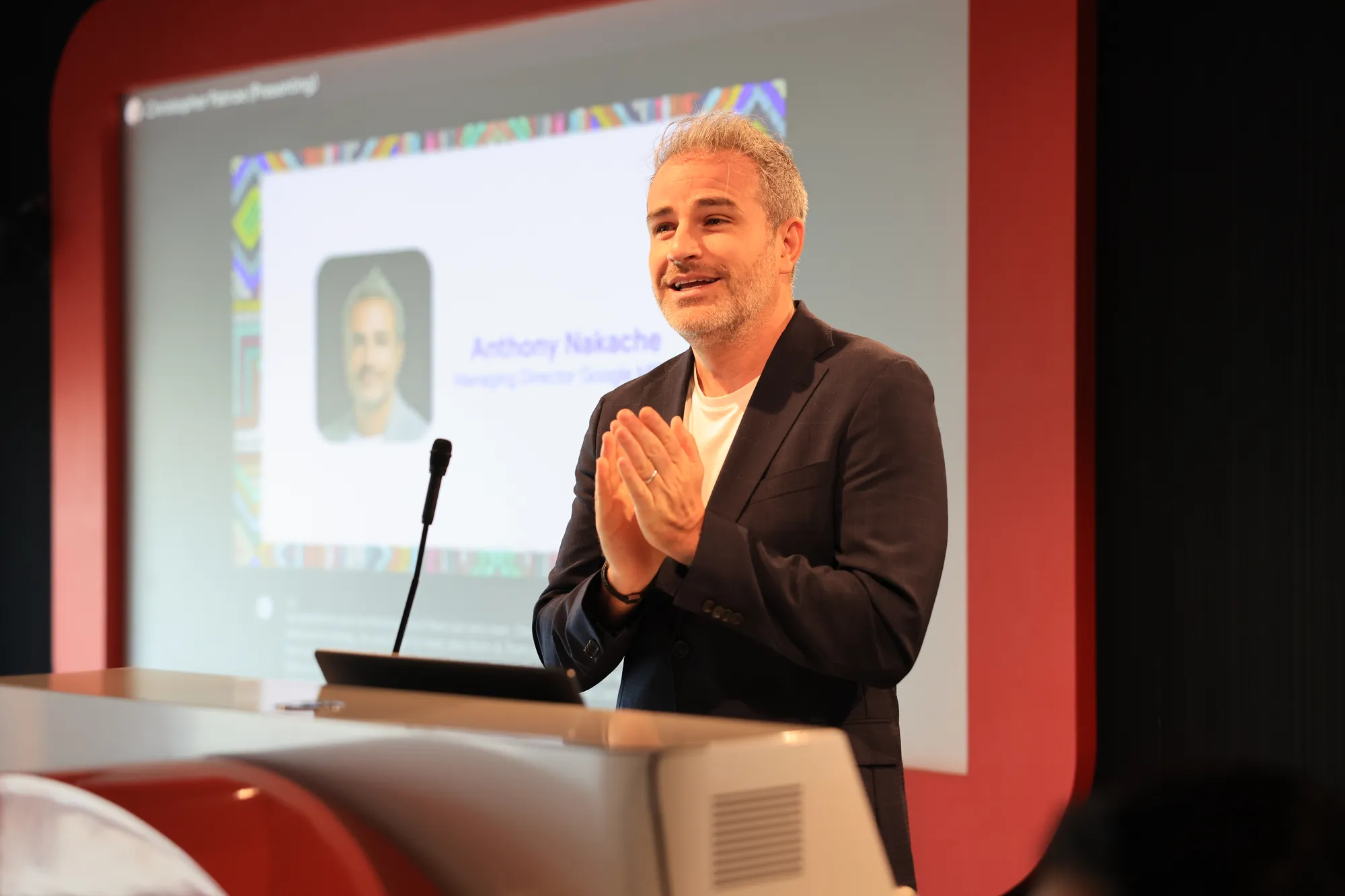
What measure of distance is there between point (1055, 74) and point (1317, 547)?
119 cm

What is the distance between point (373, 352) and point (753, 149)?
8.38ft

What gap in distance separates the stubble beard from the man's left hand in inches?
11.0

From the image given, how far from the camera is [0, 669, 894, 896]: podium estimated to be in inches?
32.3

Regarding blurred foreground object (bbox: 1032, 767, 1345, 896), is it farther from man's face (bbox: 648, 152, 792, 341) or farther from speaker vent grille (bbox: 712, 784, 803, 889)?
man's face (bbox: 648, 152, 792, 341)

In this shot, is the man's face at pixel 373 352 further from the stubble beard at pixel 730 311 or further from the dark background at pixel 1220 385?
the stubble beard at pixel 730 311

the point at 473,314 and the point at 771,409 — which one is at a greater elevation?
the point at 473,314

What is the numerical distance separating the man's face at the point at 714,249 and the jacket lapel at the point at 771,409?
7 centimetres

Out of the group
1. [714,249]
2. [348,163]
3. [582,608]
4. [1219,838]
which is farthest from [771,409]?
[348,163]

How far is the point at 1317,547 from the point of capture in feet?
9.20

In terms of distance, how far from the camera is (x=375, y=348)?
13.6 ft

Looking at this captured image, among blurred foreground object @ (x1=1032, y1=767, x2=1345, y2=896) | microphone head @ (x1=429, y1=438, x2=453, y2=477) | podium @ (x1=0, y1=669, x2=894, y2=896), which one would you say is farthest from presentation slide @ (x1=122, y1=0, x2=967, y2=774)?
blurred foreground object @ (x1=1032, y1=767, x2=1345, y2=896)

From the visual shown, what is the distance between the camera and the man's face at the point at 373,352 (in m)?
4.10

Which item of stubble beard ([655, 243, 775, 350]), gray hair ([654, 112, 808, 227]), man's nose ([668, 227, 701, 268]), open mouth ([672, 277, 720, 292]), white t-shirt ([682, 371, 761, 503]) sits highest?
gray hair ([654, 112, 808, 227])

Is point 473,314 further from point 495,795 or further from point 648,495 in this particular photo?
point 495,795
